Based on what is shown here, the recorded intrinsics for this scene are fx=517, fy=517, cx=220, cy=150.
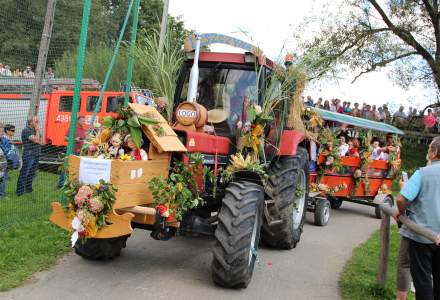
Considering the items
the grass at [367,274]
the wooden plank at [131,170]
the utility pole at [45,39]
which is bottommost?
the grass at [367,274]

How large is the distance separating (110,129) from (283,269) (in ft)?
9.38

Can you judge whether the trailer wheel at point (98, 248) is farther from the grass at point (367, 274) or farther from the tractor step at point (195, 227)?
the grass at point (367, 274)

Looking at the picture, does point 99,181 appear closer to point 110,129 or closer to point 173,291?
point 110,129

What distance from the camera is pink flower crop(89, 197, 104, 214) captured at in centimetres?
467

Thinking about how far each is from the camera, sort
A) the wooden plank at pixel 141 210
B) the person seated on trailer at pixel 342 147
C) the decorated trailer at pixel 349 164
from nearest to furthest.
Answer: the wooden plank at pixel 141 210 → the decorated trailer at pixel 349 164 → the person seated on trailer at pixel 342 147

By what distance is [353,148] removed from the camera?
453 inches

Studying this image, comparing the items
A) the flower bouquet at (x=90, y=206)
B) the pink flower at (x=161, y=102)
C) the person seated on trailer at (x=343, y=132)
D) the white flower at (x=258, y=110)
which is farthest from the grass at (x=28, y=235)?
the person seated on trailer at (x=343, y=132)

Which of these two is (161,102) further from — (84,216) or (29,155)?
(29,155)

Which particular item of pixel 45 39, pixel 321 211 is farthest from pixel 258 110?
pixel 321 211

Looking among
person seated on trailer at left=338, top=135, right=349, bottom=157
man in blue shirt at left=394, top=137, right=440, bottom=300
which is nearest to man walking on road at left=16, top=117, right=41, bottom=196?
person seated on trailer at left=338, top=135, right=349, bottom=157

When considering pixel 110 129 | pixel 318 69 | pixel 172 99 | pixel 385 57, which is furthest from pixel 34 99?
pixel 385 57

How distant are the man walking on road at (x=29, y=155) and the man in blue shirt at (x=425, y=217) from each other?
687cm

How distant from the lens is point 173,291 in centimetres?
523

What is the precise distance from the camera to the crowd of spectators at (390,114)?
75.3 feet
